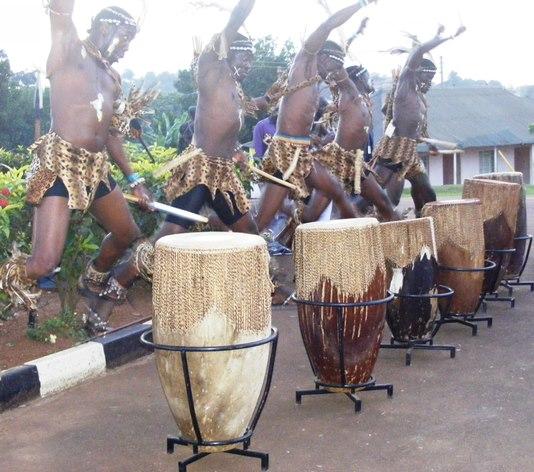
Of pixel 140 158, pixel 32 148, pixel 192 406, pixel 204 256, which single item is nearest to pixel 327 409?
pixel 192 406

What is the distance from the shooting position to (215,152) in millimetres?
5520

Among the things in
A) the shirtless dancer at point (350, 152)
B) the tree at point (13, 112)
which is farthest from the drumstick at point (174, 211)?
the tree at point (13, 112)

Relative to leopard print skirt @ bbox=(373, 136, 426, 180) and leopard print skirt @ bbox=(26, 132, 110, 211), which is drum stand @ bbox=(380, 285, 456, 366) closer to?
leopard print skirt @ bbox=(26, 132, 110, 211)

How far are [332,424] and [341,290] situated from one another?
2.04 ft

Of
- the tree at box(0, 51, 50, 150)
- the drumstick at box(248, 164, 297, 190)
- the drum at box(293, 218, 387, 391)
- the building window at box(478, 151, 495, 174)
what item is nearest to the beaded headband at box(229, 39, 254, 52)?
the drumstick at box(248, 164, 297, 190)

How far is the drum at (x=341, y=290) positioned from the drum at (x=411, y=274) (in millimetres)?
720

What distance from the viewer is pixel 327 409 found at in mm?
4242

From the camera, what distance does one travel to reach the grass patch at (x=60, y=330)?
5316 mm

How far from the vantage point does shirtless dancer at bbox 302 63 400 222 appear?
273 inches

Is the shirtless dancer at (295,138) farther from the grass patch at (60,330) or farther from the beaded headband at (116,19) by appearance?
the beaded headband at (116,19)

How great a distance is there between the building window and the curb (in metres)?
38.8

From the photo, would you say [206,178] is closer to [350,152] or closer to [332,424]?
[350,152]

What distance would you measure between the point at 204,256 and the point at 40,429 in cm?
136

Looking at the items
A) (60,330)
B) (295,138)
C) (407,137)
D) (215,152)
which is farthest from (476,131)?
(60,330)
